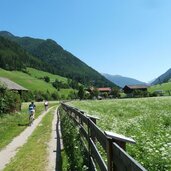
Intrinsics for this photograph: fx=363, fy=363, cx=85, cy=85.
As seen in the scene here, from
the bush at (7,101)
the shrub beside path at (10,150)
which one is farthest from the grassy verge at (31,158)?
the bush at (7,101)

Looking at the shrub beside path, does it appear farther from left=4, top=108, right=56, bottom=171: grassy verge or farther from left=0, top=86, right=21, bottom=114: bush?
left=0, top=86, right=21, bottom=114: bush

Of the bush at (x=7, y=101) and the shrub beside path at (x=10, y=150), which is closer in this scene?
the shrub beside path at (x=10, y=150)

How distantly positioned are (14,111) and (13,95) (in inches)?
92.8

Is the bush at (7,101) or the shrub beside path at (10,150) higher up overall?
the bush at (7,101)

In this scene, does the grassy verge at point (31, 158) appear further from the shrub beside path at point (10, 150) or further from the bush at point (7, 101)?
the bush at point (7, 101)

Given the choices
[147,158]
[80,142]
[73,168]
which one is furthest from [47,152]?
[147,158]

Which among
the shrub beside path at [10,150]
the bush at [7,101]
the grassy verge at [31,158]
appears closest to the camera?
the grassy verge at [31,158]

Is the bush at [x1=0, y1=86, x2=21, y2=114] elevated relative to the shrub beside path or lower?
elevated

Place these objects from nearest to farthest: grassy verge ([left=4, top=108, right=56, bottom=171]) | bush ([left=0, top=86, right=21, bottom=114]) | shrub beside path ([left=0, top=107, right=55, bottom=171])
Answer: grassy verge ([left=4, top=108, right=56, bottom=171]) → shrub beside path ([left=0, top=107, right=55, bottom=171]) → bush ([left=0, top=86, right=21, bottom=114])

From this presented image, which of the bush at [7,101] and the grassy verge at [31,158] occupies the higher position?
the bush at [7,101]

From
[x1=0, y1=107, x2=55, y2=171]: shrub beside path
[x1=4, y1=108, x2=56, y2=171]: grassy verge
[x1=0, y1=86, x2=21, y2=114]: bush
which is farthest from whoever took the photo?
[x1=0, y1=86, x2=21, y2=114]: bush

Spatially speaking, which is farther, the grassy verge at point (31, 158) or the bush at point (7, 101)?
the bush at point (7, 101)

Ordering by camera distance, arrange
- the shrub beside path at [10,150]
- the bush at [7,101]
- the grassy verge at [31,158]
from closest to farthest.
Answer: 1. the grassy verge at [31,158]
2. the shrub beside path at [10,150]
3. the bush at [7,101]

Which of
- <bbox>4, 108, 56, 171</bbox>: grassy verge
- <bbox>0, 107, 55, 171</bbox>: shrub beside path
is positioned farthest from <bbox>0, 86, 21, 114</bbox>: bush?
<bbox>4, 108, 56, 171</bbox>: grassy verge
